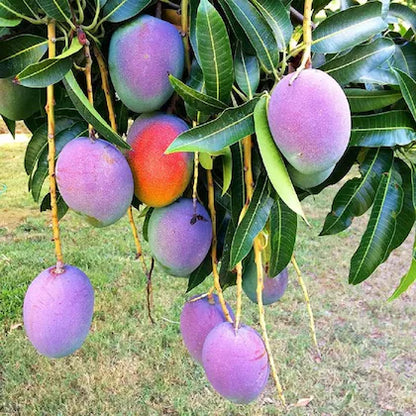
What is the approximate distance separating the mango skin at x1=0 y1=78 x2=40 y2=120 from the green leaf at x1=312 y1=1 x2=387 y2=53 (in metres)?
0.37

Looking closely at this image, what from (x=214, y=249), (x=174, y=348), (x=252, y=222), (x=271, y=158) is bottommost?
(x=174, y=348)

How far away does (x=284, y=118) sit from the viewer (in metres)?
0.47

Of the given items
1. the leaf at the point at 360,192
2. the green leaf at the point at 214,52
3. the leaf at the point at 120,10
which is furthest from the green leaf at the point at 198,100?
the leaf at the point at 360,192

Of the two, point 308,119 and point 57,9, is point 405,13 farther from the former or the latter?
point 57,9

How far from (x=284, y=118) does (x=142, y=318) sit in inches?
92.2

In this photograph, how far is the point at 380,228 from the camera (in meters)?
0.71

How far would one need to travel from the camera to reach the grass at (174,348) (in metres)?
2.15

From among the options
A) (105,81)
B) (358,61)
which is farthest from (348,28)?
(105,81)

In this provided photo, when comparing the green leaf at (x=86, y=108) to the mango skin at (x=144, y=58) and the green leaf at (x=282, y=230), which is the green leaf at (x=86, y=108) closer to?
the mango skin at (x=144, y=58)

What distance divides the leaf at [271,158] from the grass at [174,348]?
5.21ft

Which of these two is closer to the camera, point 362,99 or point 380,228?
Answer: point 362,99

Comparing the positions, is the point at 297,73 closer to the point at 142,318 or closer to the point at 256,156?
the point at 256,156

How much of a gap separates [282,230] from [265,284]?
0.68ft

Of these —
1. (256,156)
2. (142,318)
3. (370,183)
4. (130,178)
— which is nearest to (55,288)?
(130,178)
